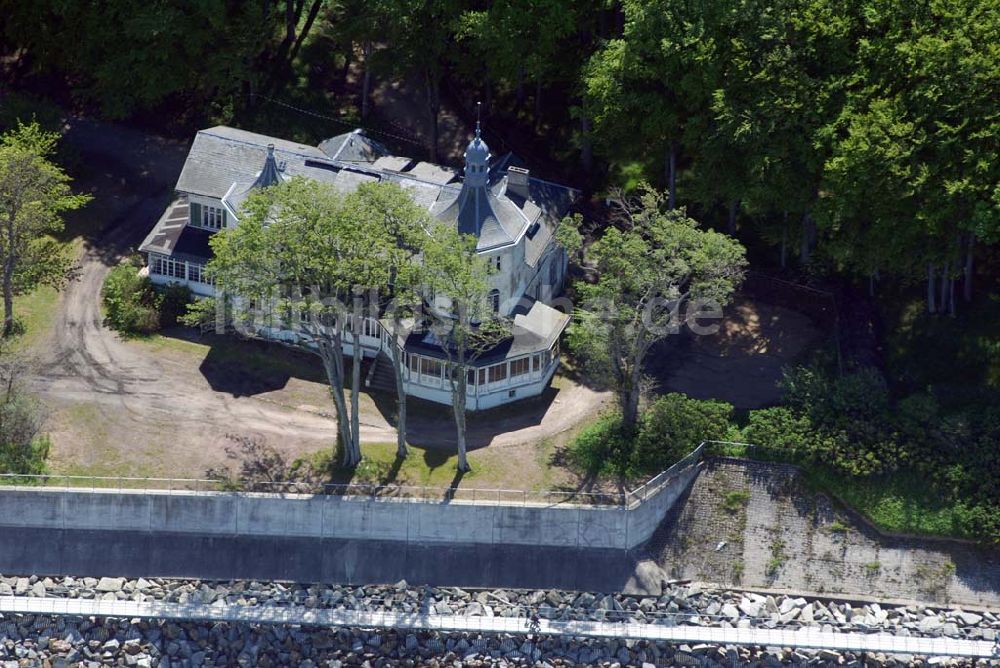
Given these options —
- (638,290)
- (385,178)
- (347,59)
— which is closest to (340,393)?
(385,178)

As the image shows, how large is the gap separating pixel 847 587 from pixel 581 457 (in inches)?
493

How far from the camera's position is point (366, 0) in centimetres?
9012

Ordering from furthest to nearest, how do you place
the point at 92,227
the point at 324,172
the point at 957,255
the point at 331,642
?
the point at 92,227, the point at 324,172, the point at 957,255, the point at 331,642

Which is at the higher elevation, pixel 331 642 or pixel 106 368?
pixel 106 368

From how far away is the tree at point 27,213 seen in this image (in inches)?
3216

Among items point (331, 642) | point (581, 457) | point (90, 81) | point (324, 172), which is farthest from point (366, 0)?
point (331, 642)

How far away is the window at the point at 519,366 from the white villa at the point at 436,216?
4 cm

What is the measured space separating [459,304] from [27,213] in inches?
835

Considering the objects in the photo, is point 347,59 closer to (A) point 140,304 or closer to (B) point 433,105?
(B) point 433,105

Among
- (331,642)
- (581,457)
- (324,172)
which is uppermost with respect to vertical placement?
(324,172)

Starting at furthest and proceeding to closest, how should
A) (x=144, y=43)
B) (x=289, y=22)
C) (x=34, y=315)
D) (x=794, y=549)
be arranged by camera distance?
(x=289, y=22) → (x=144, y=43) → (x=34, y=315) → (x=794, y=549)

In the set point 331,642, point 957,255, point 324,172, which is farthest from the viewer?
point 324,172

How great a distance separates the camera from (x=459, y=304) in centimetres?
7512

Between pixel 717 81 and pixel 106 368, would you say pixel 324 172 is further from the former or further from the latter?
pixel 717 81
